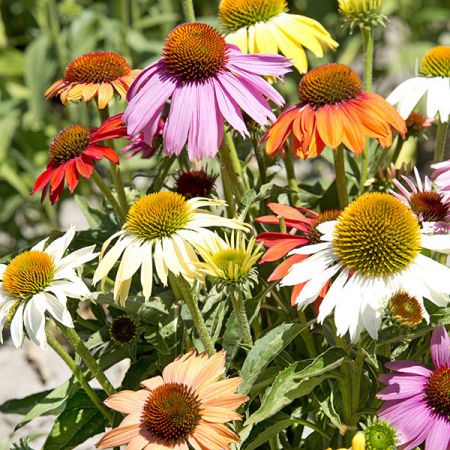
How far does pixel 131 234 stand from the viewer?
3.02 ft

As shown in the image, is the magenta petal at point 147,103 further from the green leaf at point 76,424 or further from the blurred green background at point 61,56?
the blurred green background at point 61,56

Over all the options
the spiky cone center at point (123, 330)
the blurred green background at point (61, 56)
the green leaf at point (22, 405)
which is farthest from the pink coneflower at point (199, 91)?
the blurred green background at point (61, 56)

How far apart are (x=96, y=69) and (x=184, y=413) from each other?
1.64 ft

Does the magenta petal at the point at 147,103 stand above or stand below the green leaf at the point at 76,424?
above

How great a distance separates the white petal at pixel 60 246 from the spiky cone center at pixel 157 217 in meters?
0.08

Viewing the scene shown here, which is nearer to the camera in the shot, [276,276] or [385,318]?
[385,318]

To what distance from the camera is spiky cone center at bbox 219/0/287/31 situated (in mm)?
1164

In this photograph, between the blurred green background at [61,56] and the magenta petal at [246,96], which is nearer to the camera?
the magenta petal at [246,96]

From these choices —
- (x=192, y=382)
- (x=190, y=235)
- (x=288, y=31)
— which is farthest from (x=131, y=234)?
(x=288, y=31)

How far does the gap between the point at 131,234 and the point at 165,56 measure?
0.74ft

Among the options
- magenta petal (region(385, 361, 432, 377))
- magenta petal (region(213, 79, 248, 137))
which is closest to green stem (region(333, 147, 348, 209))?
magenta petal (region(213, 79, 248, 137))

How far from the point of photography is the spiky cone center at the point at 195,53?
3.18 ft

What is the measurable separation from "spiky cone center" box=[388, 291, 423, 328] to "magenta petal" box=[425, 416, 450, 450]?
4.1 inches

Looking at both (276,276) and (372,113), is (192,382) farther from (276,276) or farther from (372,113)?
(372,113)
